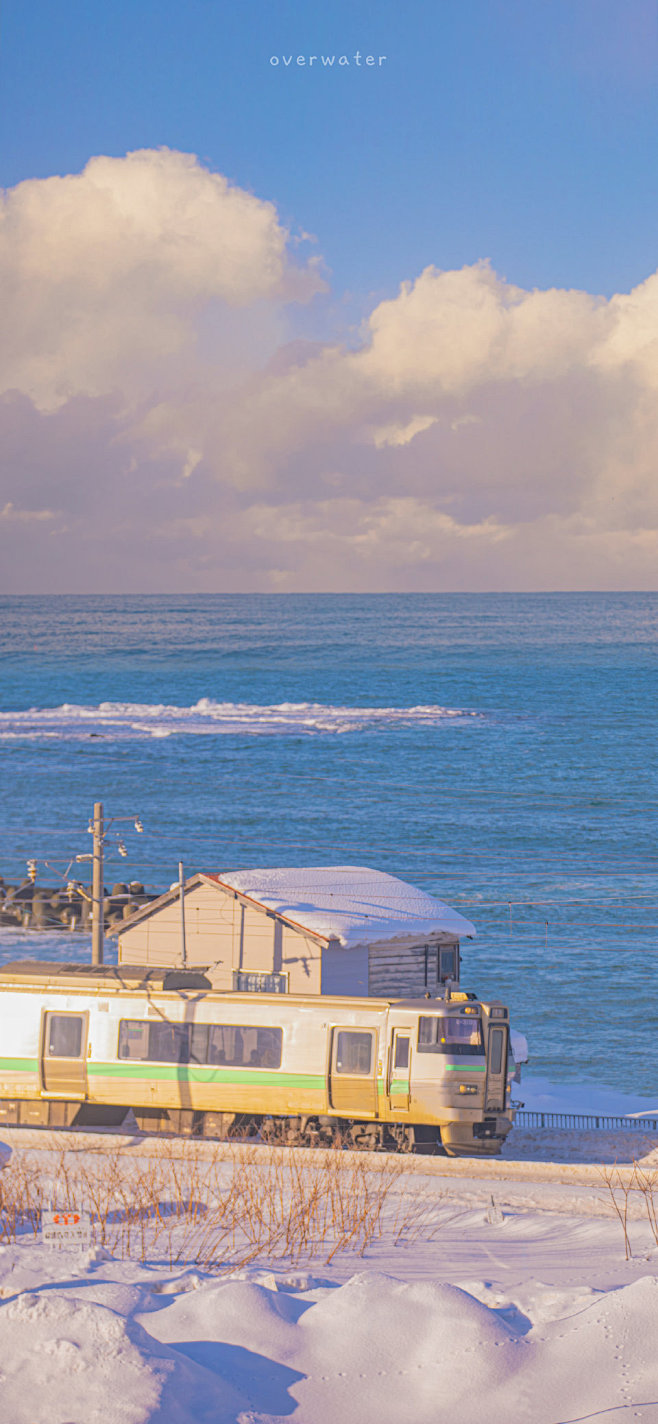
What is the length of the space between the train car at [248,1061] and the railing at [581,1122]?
3793 millimetres

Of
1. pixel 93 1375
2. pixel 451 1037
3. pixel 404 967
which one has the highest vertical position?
pixel 93 1375

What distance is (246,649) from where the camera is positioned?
168 meters

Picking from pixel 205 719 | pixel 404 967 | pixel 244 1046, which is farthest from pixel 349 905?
pixel 205 719

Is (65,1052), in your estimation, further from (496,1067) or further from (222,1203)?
(496,1067)

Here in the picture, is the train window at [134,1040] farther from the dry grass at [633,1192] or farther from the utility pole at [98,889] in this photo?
the dry grass at [633,1192]

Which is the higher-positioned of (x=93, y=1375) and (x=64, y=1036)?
(x=93, y=1375)

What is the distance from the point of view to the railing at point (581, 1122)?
23812mm

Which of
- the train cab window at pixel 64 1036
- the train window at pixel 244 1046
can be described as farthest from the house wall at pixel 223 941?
the train cab window at pixel 64 1036

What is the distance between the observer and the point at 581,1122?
24141mm

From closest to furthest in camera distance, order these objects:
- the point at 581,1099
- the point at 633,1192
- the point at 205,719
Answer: the point at 633,1192
the point at 581,1099
the point at 205,719

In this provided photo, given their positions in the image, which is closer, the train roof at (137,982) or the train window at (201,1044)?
the train roof at (137,982)

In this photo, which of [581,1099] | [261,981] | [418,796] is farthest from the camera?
[418,796]

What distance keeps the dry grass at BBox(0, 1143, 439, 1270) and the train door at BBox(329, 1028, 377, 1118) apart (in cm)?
181

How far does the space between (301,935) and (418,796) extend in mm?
40082
